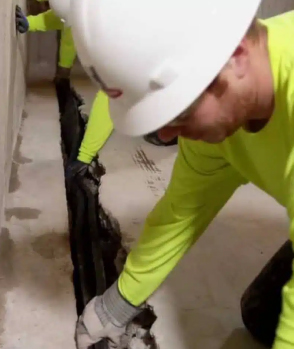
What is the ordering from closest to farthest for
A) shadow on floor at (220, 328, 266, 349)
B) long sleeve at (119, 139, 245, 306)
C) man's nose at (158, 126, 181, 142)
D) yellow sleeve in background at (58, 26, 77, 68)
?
man's nose at (158, 126, 181, 142), long sleeve at (119, 139, 245, 306), shadow on floor at (220, 328, 266, 349), yellow sleeve in background at (58, 26, 77, 68)

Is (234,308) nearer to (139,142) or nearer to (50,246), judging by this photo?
(50,246)

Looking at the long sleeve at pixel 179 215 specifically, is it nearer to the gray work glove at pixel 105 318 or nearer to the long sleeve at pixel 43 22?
the gray work glove at pixel 105 318

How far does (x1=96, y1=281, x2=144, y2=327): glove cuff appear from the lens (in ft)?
3.83

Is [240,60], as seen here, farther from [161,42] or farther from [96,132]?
[96,132]

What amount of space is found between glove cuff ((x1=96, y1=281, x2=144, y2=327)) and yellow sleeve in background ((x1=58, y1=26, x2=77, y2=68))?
69.6 inches

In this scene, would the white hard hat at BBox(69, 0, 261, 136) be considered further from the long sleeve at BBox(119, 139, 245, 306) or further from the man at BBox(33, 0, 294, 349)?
the long sleeve at BBox(119, 139, 245, 306)

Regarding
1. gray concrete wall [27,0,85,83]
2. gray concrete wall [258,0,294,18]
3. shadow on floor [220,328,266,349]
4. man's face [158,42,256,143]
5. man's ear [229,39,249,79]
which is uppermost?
man's ear [229,39,249,79]

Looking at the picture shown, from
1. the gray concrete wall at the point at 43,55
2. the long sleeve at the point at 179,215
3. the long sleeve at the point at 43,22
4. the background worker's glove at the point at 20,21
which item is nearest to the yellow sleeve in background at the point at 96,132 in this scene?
the background worker's glove at the point at 20,21

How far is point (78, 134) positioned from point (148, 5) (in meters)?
1.63

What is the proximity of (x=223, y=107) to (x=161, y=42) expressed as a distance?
125 mm

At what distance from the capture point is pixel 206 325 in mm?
1261

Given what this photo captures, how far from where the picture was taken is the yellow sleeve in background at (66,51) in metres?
2.73

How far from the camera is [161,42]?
2.51ft

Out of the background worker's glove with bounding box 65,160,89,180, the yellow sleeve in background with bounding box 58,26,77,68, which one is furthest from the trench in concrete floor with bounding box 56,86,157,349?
the yellow sleeve in background with bounding box 58,26,77,68
